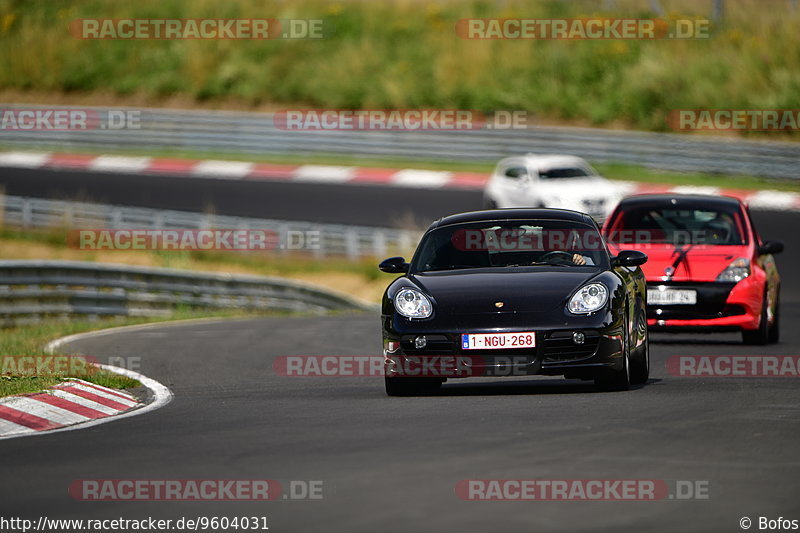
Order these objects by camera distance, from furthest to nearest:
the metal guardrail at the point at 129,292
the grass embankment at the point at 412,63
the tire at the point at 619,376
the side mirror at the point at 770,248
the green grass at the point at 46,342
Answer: the grass embankment at the point at 412,63, the metal guardrail at the point at 129,292, the side mirror at the point at 770,248, the green grass at the point at 46,342, the tire at the point at 619,376

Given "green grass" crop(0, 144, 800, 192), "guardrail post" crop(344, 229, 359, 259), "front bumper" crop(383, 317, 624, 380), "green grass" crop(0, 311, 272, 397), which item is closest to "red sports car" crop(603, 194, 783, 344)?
"front bumper" crop(383, 317, 624, 380)

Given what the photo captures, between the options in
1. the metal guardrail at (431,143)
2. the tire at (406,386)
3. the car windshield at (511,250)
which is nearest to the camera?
the tire at (406,386)

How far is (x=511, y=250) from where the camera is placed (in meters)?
11.8

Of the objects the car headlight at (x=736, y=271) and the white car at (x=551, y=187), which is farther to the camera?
the white car at (x=551, y=187)

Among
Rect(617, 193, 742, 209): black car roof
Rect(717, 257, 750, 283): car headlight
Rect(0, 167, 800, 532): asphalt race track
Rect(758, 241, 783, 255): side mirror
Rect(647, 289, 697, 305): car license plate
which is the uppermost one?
Rect(617, 193, 742, 209): black car roof

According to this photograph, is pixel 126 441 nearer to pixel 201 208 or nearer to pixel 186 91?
pixel 201 208

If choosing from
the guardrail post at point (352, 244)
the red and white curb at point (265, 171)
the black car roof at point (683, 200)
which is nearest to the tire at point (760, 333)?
the black car roof at point (683, 200)

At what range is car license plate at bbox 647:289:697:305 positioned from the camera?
15.3 m

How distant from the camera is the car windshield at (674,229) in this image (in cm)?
1588

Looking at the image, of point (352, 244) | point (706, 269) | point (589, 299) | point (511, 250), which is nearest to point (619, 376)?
point (589, 299)

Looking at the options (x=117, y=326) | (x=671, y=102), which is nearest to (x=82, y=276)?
(x=117, y=326)

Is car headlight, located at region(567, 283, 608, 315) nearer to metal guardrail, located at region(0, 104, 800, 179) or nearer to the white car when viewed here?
the white car

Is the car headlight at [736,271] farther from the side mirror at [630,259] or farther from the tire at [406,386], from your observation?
the tire at [406,386]

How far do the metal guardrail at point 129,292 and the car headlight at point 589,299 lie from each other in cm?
1335
